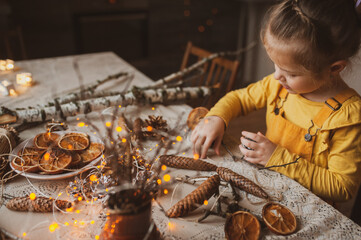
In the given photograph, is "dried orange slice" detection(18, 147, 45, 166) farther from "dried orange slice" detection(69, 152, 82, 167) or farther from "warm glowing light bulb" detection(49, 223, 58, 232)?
"warm glowing light bulb" detection(49, 223, 58, 232)

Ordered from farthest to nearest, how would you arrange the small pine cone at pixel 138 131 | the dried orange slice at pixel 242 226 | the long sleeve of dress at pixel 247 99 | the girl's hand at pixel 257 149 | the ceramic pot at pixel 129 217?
the long sleeve of dress at pixel 247 99, the small pine cone at pixel 138 131, the girl's hand at pixel 257 149, the dried orange slice at pixel 242 226, the ceramic pot at pixel 129 217

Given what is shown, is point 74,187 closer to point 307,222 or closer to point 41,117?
point 41,117

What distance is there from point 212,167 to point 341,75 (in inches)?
23.3

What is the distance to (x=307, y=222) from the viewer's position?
0.71 metres

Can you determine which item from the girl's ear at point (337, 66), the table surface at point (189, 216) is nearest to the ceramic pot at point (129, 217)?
the table surface at point (189, 216)

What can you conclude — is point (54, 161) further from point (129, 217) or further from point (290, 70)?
point (290, 70)

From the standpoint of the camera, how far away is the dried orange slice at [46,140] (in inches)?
35.1

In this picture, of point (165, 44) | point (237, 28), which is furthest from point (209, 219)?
point (237, 28)

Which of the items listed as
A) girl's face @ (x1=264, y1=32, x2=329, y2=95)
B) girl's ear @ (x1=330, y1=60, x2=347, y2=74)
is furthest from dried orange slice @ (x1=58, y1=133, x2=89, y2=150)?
girl's ear @ (x1=330, y1=60, x2=347, y2=74)

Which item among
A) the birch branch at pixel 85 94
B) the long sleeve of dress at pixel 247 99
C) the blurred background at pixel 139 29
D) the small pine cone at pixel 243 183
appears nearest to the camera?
the small pine cone at pixel 243 183

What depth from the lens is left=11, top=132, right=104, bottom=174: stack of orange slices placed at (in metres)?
0.80

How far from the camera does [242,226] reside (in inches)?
26.2

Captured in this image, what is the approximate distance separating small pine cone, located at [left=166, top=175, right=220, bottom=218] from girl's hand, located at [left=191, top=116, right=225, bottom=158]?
21 cm

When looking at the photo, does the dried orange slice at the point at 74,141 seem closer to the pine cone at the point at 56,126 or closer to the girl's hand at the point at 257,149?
the pine cone at the point at 56,126
